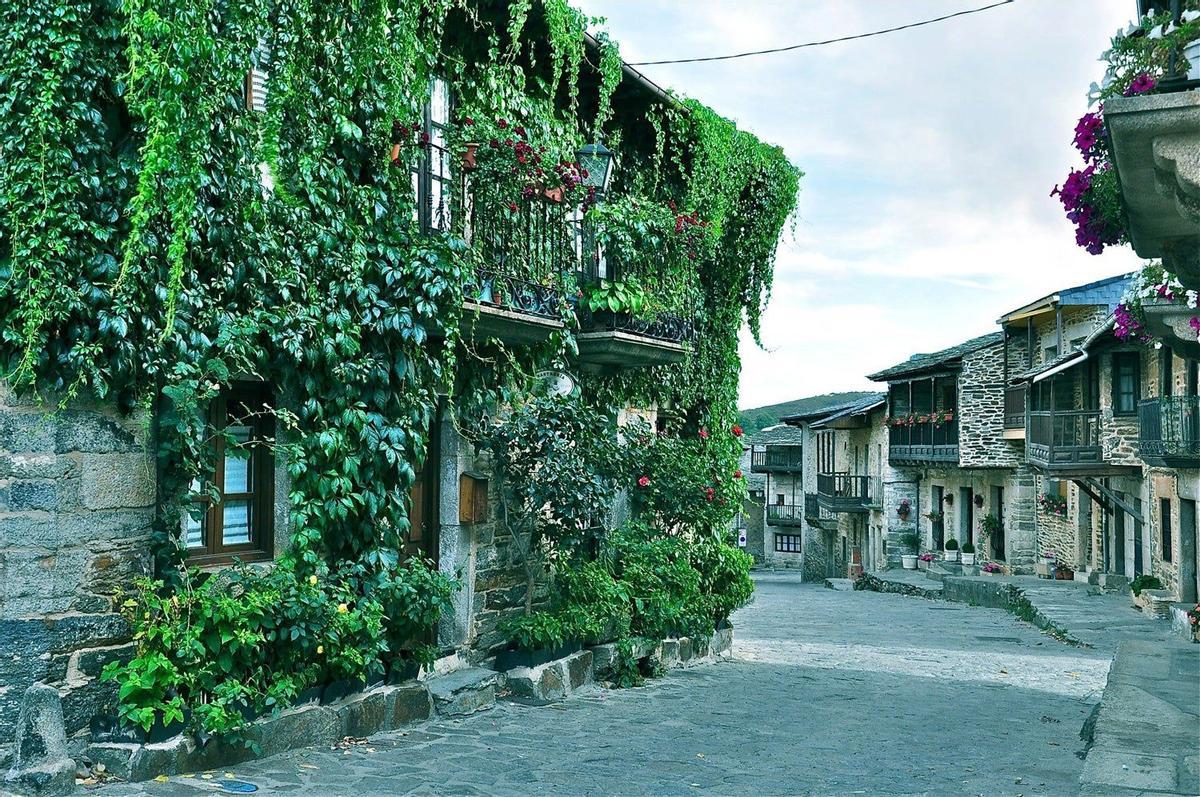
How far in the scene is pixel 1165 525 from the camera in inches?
848

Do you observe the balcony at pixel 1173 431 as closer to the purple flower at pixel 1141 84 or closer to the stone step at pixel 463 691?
the stone step at pixel 463 691

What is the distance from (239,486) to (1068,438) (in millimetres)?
22059

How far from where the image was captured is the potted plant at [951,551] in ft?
107

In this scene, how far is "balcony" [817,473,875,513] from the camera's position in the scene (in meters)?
40.6

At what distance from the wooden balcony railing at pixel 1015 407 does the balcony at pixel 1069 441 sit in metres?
2.94

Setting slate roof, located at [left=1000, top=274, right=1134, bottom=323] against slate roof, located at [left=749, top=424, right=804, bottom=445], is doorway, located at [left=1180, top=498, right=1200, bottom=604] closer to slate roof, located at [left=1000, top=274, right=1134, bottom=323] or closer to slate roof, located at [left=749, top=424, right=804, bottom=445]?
slate roof, located at [left=1000, top=274, right=1134, bottom=323]

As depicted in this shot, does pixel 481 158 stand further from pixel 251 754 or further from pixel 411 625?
pixel 251 754

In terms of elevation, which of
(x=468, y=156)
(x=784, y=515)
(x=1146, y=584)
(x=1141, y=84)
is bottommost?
(x=784, y=515)

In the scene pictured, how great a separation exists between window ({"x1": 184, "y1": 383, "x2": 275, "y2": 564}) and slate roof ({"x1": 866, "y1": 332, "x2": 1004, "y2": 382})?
88.7 feet

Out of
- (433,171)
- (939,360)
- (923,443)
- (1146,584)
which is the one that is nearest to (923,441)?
(923,443)

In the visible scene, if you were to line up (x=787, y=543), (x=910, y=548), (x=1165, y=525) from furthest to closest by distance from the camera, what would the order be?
(x=787, y=543) < (x=910, y=548) < (x=1165, y=525)

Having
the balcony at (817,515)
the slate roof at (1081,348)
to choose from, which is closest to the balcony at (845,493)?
the balcony at (817,515)

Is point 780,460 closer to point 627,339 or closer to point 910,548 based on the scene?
point 910,548

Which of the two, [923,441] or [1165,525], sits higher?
[923,441]
